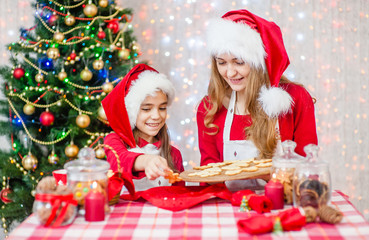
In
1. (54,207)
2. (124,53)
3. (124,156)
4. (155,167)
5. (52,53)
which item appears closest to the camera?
(54,207)

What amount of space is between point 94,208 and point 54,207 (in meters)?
0.12

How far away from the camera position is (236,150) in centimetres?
215

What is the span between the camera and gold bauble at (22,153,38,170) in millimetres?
2904

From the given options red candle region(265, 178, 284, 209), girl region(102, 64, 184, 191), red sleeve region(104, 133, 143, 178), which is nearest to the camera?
red candle region(265, 178, 284, 209)

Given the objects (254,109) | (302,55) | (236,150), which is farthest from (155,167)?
(302,55)

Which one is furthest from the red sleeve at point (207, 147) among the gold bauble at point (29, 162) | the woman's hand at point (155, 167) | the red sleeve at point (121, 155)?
the gold bauble at point (29, 162)

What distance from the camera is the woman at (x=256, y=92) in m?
2.05

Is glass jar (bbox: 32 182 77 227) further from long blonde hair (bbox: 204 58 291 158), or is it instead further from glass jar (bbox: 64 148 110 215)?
long blonde hair (bbox: 204 58 291 158)

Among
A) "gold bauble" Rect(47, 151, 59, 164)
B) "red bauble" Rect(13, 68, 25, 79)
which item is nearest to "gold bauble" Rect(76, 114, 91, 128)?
"gold bauble" Rect(47, 151, 59, 164)

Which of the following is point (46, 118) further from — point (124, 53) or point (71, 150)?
point (124, 53)

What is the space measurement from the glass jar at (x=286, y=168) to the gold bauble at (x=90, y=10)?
1.88 meters

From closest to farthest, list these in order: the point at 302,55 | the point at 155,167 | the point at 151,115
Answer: the point at 155,167 < the point at 151,115 < the point at 302,55

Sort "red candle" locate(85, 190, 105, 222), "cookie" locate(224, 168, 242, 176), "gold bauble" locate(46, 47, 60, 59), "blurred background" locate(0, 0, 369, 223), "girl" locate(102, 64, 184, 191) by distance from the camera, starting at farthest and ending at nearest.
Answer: "blurred background" locate(0, 0, 369, 223), "gold bauble" locate(46, 47, 60, 59), "girl" locate(102, 64, 184, 191), "cookie" locate(224, 168, 242, 176), "red candle" locate(85, 190, 105, 222)

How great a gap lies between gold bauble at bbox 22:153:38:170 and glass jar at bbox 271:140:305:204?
1.92 m
